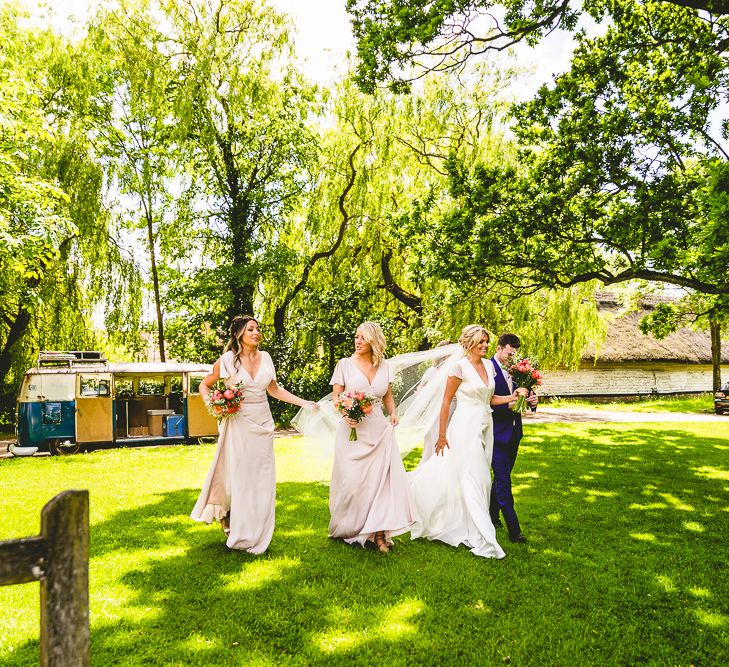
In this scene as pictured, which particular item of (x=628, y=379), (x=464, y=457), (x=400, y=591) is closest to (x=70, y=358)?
(x=464, y=457)

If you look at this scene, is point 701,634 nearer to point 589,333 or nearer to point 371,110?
point 371,110

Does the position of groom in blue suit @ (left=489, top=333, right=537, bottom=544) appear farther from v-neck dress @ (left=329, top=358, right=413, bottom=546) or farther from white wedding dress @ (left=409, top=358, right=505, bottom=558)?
v-neck dress @ (left=329, top=358, right=413, bottom=546)

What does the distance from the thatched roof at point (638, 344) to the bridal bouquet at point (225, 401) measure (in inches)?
1254

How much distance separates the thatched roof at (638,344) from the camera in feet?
118

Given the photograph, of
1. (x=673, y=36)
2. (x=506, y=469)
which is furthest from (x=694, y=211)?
(x=506, y=469)

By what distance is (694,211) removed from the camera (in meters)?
11.1

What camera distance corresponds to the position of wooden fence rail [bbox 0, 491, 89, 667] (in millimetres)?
1793

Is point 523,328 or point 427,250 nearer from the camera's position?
point 427,250

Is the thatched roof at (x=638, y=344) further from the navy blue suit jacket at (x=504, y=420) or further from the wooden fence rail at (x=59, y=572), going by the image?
the wooden fence rail at (x=59, y=572)

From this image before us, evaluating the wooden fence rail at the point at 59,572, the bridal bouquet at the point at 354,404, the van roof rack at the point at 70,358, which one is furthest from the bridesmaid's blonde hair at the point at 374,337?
the van roof rack at the point at 70,358

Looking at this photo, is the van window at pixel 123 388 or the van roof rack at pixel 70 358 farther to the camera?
the van window at pixel 123 388

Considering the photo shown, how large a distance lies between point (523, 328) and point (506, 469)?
57.9 feet

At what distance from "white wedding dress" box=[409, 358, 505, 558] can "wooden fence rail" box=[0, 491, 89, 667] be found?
16.1 feet

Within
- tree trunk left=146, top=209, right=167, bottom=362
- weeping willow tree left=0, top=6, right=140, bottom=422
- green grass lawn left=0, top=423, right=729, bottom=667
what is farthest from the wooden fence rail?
tree trunk left=146, top=209, right=167, bottom=362
